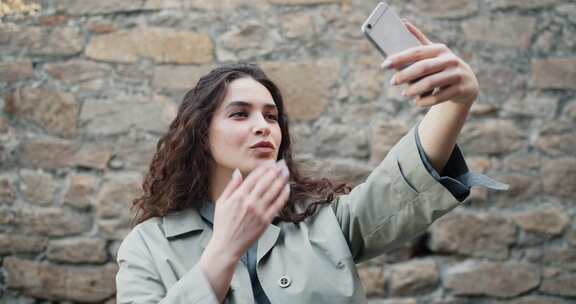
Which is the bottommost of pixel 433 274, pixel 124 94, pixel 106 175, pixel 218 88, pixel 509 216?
pixel 433 274

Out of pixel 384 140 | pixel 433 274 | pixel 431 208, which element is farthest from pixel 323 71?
Answer: pixel 431 208

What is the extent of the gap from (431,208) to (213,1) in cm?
183

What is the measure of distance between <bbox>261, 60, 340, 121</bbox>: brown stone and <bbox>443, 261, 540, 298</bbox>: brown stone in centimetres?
96

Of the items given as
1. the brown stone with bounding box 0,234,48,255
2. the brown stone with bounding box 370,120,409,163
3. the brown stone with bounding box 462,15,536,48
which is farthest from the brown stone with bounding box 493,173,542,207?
the brown stone with bounding box 0,234,48,255

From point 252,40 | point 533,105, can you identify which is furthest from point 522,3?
point 252,40

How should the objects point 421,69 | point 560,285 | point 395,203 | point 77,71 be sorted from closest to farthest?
point 421,69 < point 395,203 < point 560,285 < point 77,71

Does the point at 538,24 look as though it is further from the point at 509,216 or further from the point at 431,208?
the point at 431,208

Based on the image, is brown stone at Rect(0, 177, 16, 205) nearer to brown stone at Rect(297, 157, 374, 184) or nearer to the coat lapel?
brown stone at Rect(297, 157, 374, 184)

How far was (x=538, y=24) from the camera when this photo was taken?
2.69 m

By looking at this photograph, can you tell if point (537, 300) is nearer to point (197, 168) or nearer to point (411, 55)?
point (197, 168)

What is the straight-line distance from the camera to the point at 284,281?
56.5 inches

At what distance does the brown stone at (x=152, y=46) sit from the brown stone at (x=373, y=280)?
4.00 feet

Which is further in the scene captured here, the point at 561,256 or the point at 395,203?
the point at 561,256

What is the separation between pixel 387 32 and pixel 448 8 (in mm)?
1567
